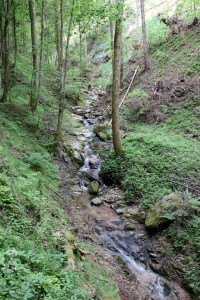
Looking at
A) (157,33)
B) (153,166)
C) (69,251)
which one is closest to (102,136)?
(153,166)

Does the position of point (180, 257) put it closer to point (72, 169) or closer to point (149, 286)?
point (149, 286)

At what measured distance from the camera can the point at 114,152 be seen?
10.6 metres

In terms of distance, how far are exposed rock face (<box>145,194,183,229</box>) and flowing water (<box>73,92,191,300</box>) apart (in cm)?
64

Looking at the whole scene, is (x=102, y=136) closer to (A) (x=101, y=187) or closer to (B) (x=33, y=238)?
(A) (x=101, y=187)

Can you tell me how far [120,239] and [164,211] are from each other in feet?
5.34

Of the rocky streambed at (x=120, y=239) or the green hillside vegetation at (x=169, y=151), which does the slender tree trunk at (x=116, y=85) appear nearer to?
the green hillside vegetation at (x=169, y=151)

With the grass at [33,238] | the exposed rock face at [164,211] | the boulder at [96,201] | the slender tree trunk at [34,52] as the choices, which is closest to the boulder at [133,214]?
Result: the exposed rock face at [164,211]

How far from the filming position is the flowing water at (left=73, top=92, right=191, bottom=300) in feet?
18.7

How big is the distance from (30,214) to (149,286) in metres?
3.51

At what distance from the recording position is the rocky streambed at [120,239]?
576 cm

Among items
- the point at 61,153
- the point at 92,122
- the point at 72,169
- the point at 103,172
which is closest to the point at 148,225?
the point at 103,172

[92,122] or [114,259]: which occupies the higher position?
[92,122]

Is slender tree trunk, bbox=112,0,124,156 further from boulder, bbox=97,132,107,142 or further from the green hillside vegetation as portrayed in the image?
boulder, bbox=97,132,107,142

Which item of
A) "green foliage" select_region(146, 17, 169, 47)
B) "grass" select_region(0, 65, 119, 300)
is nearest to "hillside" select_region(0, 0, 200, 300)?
"grass" select_region(0, 65, 119, 300)
